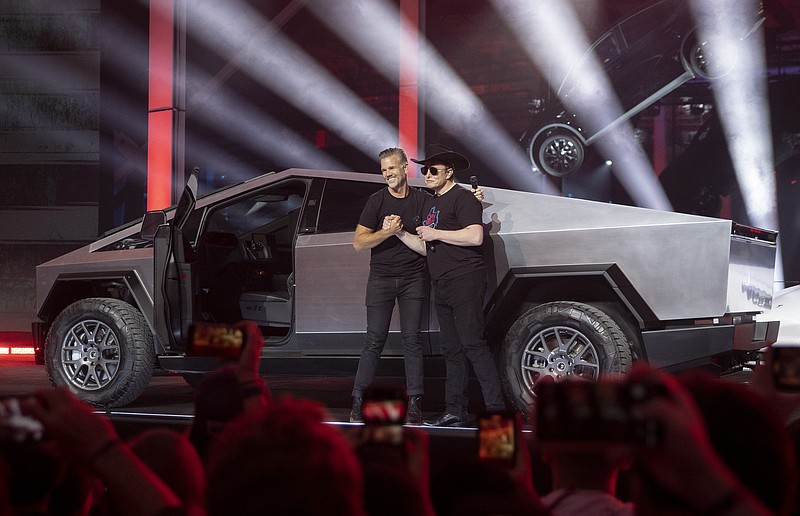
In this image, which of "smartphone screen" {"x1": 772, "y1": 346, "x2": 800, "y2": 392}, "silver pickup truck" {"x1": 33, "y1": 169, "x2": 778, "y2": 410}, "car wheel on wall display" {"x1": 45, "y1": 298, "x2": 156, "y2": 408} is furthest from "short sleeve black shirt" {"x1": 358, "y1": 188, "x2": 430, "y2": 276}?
"smartphone screen" {"x1": 772, "y1": 346, "x2": 800, "y2": 392}

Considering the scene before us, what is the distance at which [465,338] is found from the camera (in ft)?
15.2

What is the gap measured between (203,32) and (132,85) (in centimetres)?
191

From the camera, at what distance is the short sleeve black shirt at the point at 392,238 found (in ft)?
15.7

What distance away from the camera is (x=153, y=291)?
5473 millimetres

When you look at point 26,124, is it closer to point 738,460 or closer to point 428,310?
point 428,310

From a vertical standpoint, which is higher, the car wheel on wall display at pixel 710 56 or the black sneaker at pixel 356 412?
the car wheel on wall display at pixel 710 56

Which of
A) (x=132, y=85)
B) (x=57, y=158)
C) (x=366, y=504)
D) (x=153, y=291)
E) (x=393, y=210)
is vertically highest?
(x=132, y=85)

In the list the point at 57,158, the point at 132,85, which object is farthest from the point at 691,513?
the point at 57,158

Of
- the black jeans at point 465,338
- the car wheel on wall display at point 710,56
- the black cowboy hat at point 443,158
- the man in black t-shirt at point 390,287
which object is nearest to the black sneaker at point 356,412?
the man in black t-shirt at point 390,287

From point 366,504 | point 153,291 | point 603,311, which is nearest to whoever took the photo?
point 366,504

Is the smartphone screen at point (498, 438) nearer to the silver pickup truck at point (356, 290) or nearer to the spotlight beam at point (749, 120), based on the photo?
the silver pickup truck at point (356, 290)

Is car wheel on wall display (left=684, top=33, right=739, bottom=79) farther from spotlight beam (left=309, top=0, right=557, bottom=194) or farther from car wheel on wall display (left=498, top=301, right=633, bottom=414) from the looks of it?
car wheel on wall display (left=498, top=301, right=633, bottom=414)

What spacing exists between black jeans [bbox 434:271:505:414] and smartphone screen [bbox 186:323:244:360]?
253 cm

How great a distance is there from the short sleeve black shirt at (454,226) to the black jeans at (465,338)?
0.05 meters
